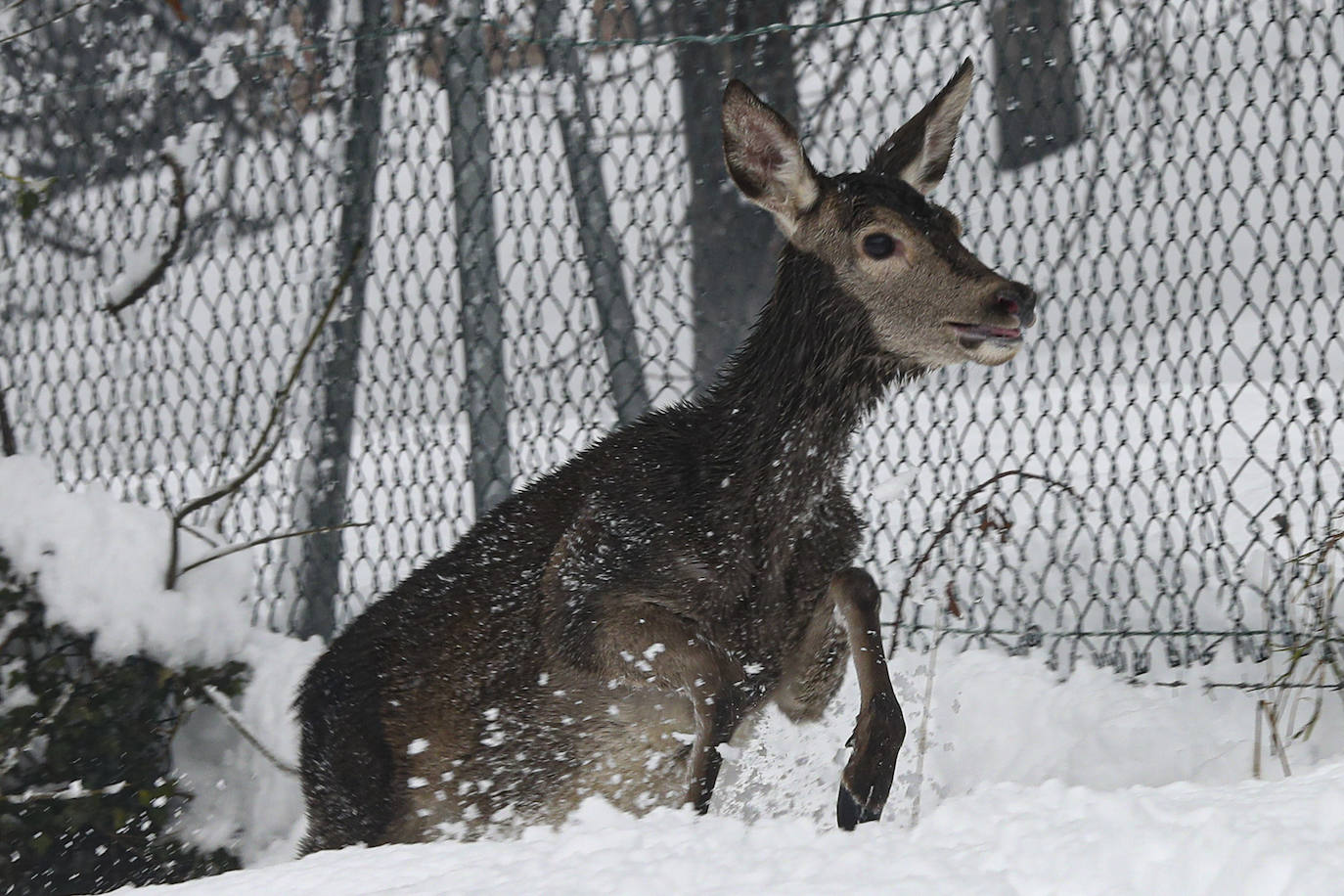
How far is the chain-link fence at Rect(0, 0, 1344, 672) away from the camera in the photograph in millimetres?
4840

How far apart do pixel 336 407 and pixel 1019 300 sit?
9.94 feet

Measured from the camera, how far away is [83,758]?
4.66 meters

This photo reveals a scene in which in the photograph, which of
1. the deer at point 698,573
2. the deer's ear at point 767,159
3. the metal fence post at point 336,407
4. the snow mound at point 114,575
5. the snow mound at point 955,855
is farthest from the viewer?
the metal fence post at point 336,407

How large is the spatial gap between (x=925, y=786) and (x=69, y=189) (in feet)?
14.9

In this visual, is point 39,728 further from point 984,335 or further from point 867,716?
point 984,335

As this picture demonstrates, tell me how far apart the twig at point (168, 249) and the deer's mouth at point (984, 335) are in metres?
3.06

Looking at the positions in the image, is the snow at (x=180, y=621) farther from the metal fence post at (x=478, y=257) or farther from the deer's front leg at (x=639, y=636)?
the deer's front leg at (x=639, y=636)

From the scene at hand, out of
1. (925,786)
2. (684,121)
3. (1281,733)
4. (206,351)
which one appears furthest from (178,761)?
(1281,733)

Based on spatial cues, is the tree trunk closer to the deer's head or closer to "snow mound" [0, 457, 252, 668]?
the deer's head

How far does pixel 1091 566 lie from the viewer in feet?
16.0

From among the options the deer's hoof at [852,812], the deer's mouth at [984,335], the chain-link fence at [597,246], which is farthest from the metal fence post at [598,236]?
the deer's hoof at [852,812]

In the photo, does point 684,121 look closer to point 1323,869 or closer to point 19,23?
point 19,23

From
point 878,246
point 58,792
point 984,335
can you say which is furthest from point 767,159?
point 58,792

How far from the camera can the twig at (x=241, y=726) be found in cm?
486
